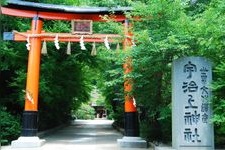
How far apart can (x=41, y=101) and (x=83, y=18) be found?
607 centimetres

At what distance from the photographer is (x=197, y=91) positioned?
489 inches

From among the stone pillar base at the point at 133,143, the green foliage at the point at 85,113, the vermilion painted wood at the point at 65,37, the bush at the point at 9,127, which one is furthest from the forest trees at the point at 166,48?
the green foliage at the point at 85,113

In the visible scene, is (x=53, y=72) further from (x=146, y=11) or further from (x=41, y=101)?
(x=146, y=11)

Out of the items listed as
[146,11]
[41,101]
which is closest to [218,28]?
[146,11]

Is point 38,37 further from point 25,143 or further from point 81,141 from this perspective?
point 81,141

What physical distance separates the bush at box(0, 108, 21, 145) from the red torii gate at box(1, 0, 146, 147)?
3.24 ft

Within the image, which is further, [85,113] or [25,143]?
[85,113]

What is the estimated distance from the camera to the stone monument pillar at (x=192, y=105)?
12188mm

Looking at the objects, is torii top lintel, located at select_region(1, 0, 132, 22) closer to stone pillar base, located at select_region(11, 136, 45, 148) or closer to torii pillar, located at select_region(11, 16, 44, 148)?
torii pillar, located at select_region(11, 16, 44, 148)

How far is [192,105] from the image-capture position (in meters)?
12.3

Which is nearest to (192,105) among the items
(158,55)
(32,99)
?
(158,55)

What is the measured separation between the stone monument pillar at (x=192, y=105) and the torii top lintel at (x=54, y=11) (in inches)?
233

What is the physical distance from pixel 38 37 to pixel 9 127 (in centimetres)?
420

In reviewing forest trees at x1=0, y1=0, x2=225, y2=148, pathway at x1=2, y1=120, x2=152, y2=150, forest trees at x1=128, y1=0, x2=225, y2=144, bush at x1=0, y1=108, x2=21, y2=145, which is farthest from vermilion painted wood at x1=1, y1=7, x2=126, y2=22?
pathway at x1=2, y1=120, x2=152, y2=150
